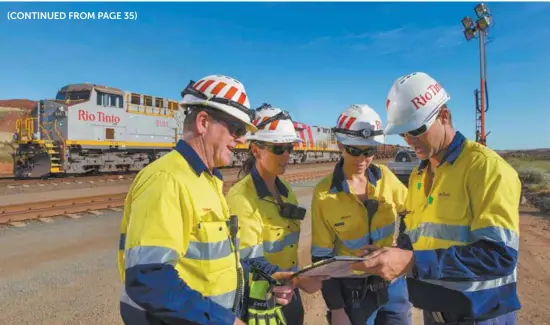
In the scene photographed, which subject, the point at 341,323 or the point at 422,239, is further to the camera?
the point at 341,323

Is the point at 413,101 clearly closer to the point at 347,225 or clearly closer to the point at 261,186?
the point at 347,225

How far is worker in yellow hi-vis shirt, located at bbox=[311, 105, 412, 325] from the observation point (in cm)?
252

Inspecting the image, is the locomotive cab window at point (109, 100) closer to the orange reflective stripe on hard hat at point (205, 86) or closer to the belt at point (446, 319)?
the orange reflective stripe on hard hat at point (205, 86)

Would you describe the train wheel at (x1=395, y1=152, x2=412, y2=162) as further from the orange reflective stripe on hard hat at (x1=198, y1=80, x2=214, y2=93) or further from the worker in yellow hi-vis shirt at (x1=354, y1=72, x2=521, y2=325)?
the orange reflective stripe on hard hat at (x1=198, y1=80, x2=214, y2=93)

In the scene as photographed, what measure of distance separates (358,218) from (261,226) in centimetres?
74

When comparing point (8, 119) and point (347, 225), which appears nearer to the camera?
point (347, 225)

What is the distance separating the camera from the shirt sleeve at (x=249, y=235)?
2355mm

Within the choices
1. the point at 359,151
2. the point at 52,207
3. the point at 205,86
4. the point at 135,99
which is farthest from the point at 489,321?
the point at 135,99

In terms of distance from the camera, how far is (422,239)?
6.83 feet

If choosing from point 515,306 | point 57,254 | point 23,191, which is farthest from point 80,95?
point 515,306

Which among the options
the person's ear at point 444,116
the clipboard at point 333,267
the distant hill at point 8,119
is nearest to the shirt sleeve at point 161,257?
the clipboard at point 333,267

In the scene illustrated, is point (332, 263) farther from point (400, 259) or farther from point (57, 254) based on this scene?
point (57, 254)

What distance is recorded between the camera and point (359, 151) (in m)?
2.91

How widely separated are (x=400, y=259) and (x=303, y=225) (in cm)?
706
